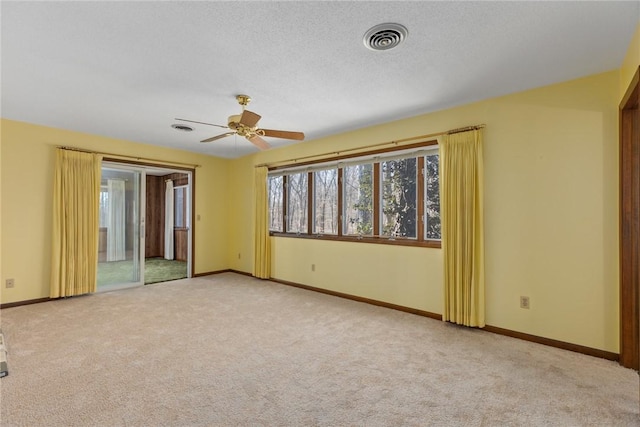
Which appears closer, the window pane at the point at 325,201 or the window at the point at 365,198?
the window at the point at 365,198

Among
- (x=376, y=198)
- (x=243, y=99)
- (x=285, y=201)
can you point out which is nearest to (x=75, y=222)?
(x=285, y=201)

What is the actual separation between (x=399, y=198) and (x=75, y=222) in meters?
4.67

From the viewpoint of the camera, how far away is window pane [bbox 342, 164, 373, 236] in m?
4.48

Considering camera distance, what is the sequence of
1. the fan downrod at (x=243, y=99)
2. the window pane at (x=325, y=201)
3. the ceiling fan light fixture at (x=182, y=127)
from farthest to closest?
the window pane at (x=325, y=201)
the ceiling fan light fixture at (x=182, y=127)
the fan downrod at (x=243, y=99)

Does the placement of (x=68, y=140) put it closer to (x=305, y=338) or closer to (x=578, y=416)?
(x=305, y=338)

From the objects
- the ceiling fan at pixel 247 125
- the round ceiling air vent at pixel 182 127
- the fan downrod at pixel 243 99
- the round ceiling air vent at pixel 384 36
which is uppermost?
the round ceiling air vent at pixel 182 127

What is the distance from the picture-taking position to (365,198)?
4.53 meters

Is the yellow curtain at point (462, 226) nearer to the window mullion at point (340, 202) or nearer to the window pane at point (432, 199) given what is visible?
the window pane at point (432, 199)

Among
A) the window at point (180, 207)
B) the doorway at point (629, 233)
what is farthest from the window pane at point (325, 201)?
the window at point (180, 207)

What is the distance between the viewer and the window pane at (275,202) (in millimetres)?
5773

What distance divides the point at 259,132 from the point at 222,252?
3904 mm

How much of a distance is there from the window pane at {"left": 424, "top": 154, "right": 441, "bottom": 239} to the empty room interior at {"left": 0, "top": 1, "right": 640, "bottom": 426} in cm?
2

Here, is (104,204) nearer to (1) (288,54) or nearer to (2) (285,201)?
(2) (285,201)

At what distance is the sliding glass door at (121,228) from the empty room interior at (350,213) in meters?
0.04
